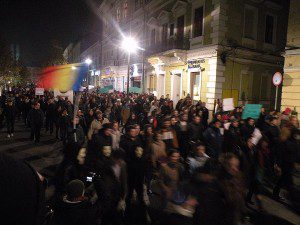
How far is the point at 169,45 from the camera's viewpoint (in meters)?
22.5

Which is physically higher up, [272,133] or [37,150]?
[272,133]

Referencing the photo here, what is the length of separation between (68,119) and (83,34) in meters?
57.2

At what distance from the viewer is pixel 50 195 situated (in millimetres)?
6504

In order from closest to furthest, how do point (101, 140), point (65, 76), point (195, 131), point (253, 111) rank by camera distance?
1. point (101, 140)
2. point (195, 131)
3. point (65, 76)
4. point (253, 111)

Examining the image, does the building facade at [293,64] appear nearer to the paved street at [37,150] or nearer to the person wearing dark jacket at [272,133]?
the person wearing dark jacket at [272,133]

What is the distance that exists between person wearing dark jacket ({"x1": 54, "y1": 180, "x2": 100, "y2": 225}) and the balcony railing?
18.1 m

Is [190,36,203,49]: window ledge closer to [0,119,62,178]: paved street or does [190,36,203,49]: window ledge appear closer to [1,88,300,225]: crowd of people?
[1,88,300,225]: crowd of people

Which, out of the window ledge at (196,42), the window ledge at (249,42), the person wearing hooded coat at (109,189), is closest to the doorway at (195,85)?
the window ledge at (196,42)

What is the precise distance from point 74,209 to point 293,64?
45.2ft

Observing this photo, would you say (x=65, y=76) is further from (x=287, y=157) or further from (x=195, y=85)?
(x=195, y=85)

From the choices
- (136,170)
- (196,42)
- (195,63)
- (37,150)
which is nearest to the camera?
(136,170)

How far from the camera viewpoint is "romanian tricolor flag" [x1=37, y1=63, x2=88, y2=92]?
30.5ft

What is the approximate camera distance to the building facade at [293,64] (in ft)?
46.8

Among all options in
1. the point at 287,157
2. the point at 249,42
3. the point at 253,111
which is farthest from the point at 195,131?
the point at 249,42
